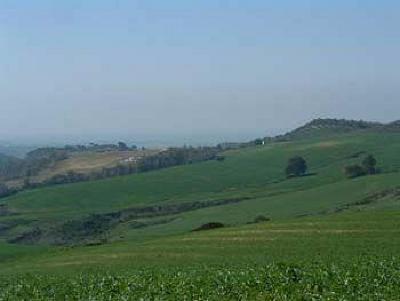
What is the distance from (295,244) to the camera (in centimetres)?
4259

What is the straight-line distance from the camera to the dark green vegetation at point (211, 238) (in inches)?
1032

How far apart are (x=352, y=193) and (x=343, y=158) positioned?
56708 millimetres

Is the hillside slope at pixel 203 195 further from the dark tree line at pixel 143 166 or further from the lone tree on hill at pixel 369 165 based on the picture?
the dark tree line at pixel 143 166

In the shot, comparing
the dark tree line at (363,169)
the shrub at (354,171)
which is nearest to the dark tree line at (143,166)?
the dark tree line at (363,169)

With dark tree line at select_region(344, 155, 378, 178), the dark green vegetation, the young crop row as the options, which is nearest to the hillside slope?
the dark green vegetation

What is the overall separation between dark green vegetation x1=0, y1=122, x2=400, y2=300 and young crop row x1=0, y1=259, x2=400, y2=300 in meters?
0.06

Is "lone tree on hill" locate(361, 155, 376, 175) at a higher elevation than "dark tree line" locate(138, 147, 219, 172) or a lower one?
lower

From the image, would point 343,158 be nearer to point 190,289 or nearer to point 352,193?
point 352,193

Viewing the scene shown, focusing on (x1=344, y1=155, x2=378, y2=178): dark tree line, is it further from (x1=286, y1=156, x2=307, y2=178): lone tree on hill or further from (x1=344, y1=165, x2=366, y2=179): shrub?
(x1=286, y1=156, x2=307, y2=178): lone tree on hill

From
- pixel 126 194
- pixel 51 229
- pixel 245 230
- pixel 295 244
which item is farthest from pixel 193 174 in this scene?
pixel 295 244

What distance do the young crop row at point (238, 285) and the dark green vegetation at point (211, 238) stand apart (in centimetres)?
6

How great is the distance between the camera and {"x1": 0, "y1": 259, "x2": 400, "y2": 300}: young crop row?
23.1m

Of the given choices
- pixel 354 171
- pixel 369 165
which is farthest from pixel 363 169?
pixel 369 165

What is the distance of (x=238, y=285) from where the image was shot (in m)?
25.6
